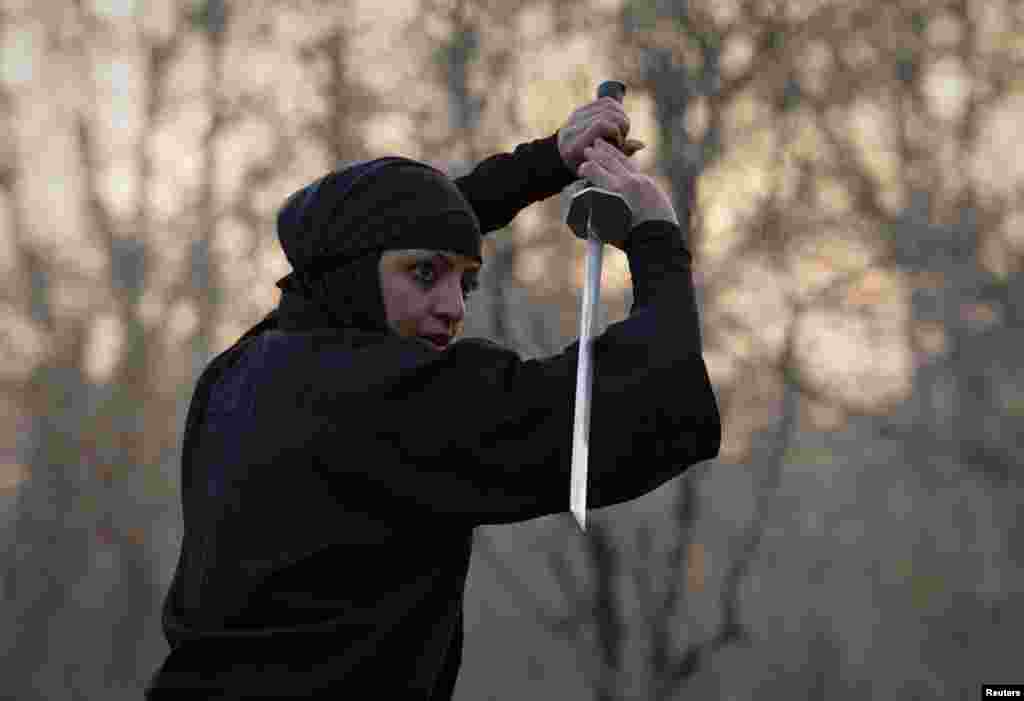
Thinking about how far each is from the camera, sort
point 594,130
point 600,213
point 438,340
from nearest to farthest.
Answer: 1. point 600,213
2. point 438,340
3. point 594,130

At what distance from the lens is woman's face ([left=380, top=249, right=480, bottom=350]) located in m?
2.11

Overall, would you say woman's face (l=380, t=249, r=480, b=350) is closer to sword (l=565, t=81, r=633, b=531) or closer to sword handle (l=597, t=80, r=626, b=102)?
sword (l=565, t=81, r=633, b=531)

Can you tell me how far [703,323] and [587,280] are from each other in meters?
5.40

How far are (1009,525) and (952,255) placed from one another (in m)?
2.46

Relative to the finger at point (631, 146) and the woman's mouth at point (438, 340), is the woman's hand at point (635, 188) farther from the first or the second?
the woman's mouth at point (438, 340)

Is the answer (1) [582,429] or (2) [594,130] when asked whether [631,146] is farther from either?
(1) [582,429]

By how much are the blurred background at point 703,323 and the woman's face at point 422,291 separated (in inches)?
124

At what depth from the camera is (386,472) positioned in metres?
2.01

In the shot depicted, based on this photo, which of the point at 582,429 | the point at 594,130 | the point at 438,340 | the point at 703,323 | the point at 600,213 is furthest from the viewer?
the point at 703,323

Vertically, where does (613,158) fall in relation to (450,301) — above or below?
above

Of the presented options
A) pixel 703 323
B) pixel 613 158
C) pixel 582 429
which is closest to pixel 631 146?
pixel 613 158

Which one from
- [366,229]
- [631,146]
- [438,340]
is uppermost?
[631,146]

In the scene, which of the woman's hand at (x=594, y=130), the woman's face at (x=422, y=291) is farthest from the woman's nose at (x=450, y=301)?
the woman's hand at (x=594, y=130)

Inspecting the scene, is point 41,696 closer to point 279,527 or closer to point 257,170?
point 257,170
